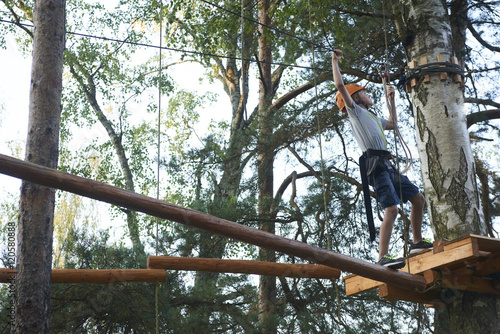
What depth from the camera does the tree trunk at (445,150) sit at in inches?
149

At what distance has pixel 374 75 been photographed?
6988mm

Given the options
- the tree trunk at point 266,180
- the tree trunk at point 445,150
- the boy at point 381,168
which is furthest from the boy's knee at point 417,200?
the tree trunk at point 266,180

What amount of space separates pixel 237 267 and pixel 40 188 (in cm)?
143

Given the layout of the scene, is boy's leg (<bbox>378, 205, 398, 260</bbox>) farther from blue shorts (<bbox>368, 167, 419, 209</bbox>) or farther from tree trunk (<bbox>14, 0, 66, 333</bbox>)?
tree trunk (<bbox>14, 0, 66, 333</bbox>)

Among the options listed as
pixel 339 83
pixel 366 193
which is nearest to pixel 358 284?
pixel 366 193

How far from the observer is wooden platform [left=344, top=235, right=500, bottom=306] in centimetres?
327

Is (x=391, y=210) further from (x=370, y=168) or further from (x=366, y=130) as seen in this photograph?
A: (x=366, y=130)

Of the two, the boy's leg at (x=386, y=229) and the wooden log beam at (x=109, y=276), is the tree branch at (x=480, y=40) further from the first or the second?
the wooden log beam at (x=109, y=276)

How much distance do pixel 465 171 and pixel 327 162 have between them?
4249 mm

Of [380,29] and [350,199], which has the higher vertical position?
[380,29]

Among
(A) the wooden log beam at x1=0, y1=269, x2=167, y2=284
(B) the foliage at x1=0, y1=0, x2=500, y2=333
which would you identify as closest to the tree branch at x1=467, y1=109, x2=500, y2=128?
(B) the foliage at x1=0, y1=0, x2=500, y2=333

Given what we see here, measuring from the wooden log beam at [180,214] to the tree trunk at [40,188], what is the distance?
107 cm

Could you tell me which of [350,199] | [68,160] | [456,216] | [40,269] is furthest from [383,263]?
[68,160]

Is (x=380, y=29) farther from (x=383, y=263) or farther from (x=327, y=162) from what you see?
(x=383, y=263)
